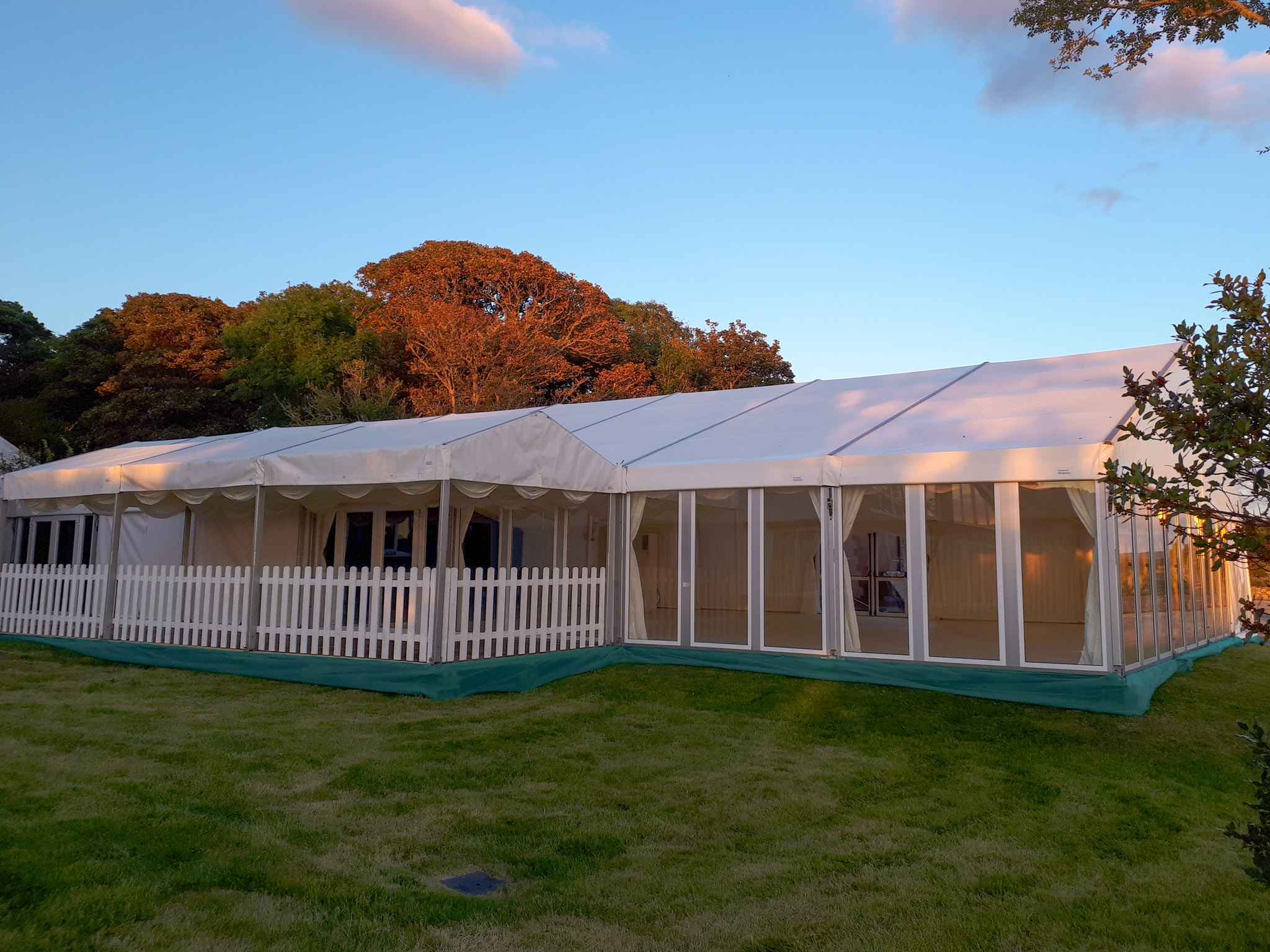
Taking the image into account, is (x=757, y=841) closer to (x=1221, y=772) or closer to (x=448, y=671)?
(x=1221, y=772)

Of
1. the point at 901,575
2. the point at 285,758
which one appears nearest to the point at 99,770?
the point at 285,758

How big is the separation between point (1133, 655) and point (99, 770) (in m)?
8.32

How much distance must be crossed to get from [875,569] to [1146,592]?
17.7 ft

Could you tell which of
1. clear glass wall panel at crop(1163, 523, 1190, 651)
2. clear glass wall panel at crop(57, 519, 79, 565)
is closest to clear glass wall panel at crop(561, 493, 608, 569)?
clear glass wall panel at crop(1163, 523, 1190, 651)

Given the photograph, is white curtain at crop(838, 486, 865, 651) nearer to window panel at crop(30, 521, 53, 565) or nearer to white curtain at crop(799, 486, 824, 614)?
white curtain at crop(799, 486, 824, 614)

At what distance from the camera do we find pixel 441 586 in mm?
8672

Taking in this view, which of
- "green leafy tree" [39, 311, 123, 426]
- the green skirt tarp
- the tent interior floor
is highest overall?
"green leafy tree" [39, 311, 123, 426]

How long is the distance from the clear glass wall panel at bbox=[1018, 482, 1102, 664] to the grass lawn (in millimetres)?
1879

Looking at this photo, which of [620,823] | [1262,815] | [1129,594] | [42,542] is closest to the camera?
[1262,815]

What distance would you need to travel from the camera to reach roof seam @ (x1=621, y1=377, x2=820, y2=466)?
1117 cm

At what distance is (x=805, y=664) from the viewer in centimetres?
938

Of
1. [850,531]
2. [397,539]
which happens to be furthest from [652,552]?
[397,539]

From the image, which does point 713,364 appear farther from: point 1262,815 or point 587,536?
point 1262,815

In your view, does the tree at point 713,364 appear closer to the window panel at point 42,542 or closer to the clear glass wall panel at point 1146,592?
the window panel at point 42,542
